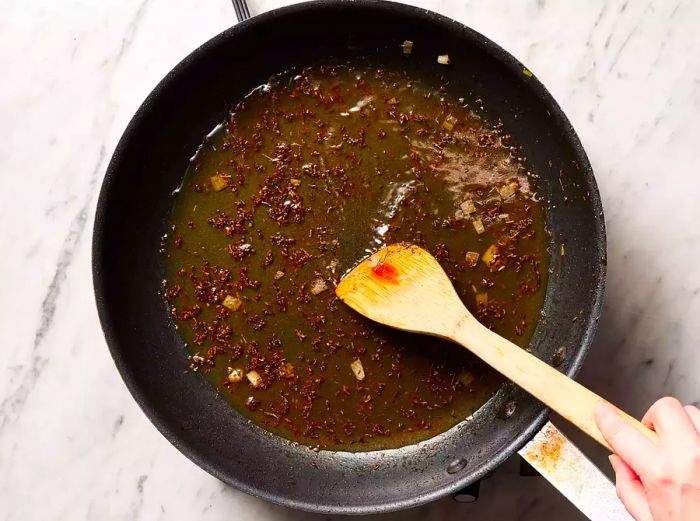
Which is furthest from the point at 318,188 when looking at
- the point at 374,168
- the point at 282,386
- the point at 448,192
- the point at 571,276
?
the point at 571,276

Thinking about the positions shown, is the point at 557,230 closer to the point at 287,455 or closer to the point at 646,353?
the point at 646,353

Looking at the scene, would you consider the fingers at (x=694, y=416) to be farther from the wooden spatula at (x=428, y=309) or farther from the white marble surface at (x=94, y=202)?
the white marble surface at (x=94, y=202)

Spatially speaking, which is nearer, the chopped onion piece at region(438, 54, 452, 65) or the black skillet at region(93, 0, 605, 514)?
the black skillet at region(93, 0, 605, 514)

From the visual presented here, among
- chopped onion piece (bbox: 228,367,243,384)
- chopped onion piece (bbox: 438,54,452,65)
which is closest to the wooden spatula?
chopped onion piece (bbox: 228,367,243,384)

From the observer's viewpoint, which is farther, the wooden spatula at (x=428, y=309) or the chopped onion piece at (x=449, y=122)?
the chopped onion piece at (x=449, y=122)

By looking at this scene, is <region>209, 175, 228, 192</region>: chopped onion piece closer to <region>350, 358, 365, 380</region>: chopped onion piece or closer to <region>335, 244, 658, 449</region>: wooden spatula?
<region>335, 244, 658, 449</region>: wooden spatula

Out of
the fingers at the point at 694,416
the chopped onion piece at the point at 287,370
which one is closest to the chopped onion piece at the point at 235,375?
the chopped onion piece at the point at 287,370
